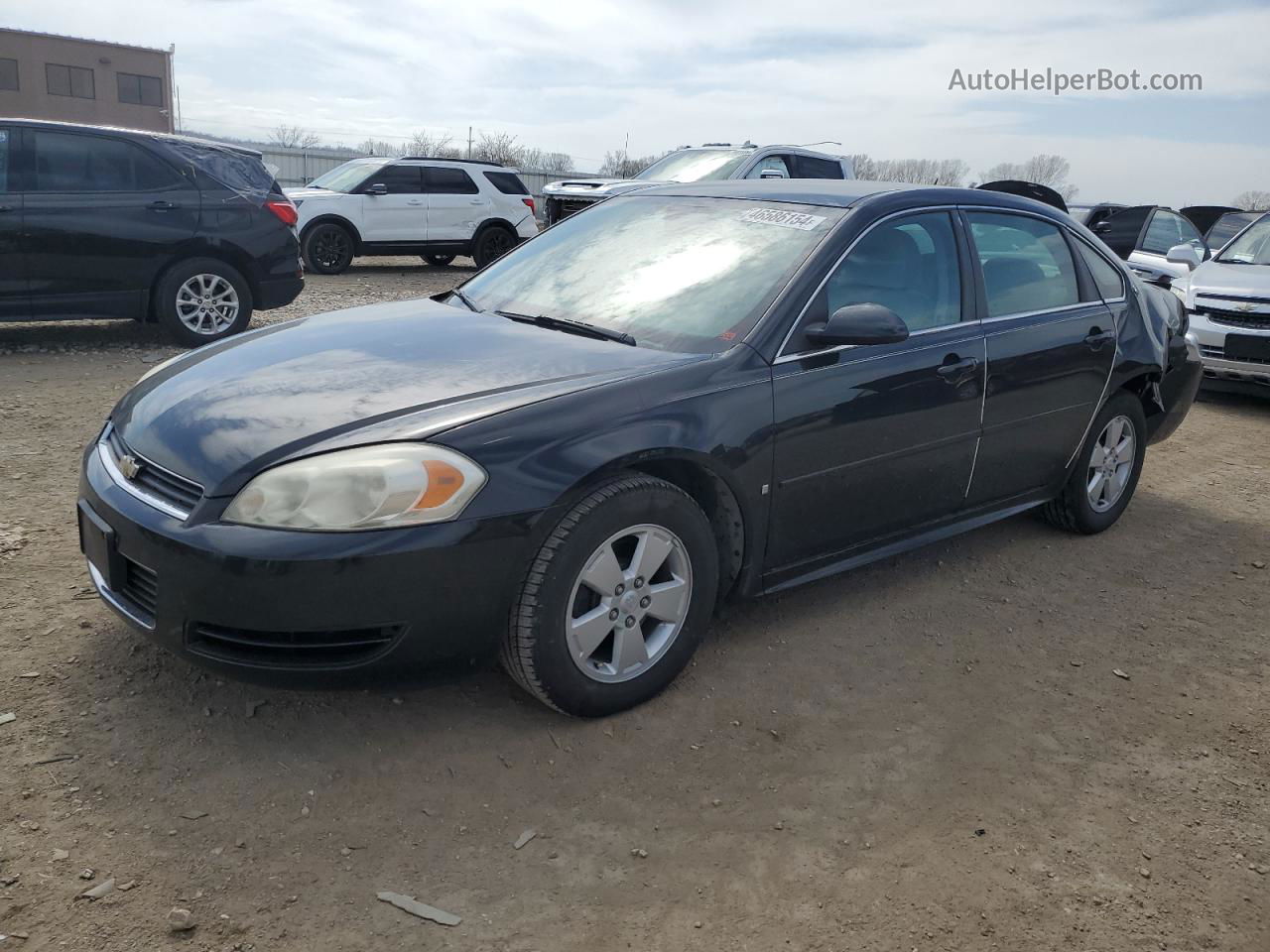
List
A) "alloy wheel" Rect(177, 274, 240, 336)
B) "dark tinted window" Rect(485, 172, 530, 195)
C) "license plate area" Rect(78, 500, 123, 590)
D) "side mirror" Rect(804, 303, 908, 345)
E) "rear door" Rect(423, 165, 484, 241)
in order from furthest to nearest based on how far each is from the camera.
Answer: "dark tinted window" Rect(485, 172, 530, 195) < "rear door" Rect(423, 165, 484, 241) < "alloy wheel" Rect(177, 274, 240, 336) < "side mirror" Rect(804, 303, 908, 345) < "license plate area" Rect(78, 500, 123, 590)

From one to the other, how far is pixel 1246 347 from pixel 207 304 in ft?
26.8

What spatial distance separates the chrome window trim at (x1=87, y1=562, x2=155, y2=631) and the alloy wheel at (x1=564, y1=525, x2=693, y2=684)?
1.14 metres

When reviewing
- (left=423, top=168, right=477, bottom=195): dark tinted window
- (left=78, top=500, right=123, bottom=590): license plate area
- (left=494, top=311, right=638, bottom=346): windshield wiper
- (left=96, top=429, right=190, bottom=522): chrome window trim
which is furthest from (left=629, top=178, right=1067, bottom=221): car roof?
(left=423, top=168, right=477, bottom=195): dark tinted window

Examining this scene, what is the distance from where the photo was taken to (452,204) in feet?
50.8

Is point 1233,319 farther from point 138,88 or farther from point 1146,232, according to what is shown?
point 138,88

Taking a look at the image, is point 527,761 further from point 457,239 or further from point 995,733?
point 457,239

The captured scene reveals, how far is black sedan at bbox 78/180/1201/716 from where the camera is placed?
9.00 feet

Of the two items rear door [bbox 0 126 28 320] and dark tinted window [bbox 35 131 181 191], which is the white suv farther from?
rear door [bbox 0 126 28 320]

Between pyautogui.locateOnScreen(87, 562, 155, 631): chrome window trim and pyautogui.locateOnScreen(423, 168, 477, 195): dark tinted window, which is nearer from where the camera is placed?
pyautogui.locateOnScreen(87, 562, 155, 631): chrome window trim

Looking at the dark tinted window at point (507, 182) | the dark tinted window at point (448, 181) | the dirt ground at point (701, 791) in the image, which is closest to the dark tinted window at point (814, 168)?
the dark tinted window at point (507, 182)

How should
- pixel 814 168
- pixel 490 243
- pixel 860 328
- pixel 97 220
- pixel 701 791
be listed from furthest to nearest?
pixel 490 243, pixel 814 168, pixel 97 220, pixel 860 328, pixel 701 791

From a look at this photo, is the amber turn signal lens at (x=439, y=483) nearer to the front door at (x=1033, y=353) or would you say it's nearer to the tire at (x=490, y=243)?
the front door at (x=1033, y=353)

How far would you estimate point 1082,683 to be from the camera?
3.67 metres

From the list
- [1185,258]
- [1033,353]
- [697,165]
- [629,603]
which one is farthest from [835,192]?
[697,165]
